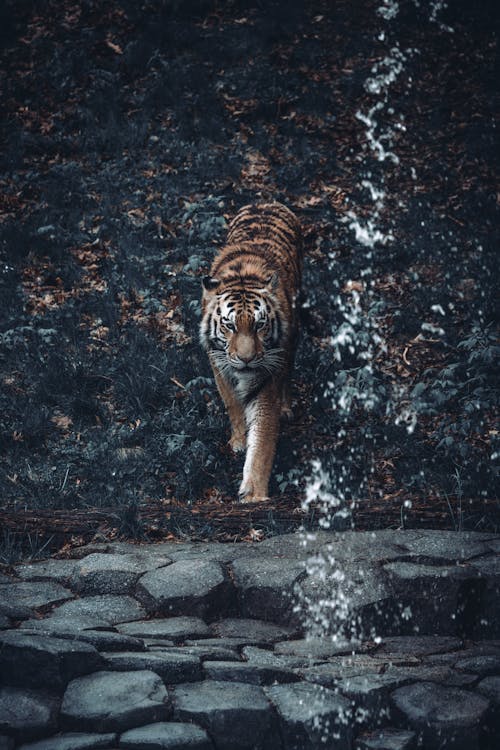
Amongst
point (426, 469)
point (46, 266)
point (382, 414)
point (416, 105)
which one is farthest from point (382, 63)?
point (426, 469)

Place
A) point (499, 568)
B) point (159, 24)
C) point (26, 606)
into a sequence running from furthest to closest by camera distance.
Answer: point (159, 24) < point (499, 568) < point (26, 606)

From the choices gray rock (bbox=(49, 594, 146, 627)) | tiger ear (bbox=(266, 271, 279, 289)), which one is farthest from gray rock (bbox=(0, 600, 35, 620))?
tiger ear (bbox=(266, 271, 279, 289))

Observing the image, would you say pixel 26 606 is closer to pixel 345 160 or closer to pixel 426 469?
pixel 426 469

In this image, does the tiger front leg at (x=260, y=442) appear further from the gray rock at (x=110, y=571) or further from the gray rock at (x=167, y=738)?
the gray rock at (x=167, y=738)

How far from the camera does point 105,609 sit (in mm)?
3711

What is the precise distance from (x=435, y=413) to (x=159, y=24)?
9121 mm

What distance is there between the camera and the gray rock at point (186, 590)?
12.4 ft

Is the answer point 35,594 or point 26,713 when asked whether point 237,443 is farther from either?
point 26,713

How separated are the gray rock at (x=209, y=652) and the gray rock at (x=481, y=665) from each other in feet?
3.06

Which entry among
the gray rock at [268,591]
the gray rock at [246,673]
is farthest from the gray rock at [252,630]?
the gray rock at [246,673]

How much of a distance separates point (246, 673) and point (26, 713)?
82cm

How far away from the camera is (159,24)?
12.8m

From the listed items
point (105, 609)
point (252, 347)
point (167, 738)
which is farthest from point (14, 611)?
point (252, 347)

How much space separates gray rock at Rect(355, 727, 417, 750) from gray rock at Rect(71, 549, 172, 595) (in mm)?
1375
